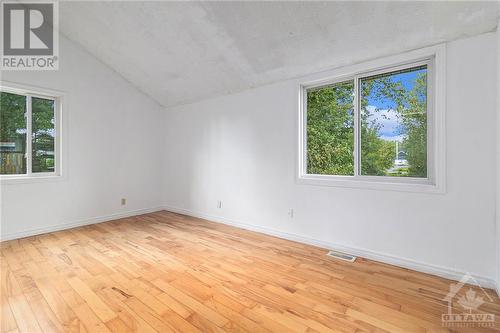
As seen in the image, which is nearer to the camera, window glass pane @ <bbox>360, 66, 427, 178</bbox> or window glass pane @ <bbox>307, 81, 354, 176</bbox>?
window glass pane @ <bbox>360, 66, 427, 178</bbox>

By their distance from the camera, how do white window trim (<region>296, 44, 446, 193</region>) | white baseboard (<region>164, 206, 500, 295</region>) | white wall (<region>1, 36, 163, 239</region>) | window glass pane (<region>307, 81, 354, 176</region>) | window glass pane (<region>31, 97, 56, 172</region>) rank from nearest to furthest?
white baseboard (<region>164, 206, 500, 295</region>) < white window trim (<region>296, 44, 446, 193</region>) < window glass pane (<region>307, 81, 354, 176</region>) < white wall (<region>1, 36, 163, 239</region>) < window glass pane (<region>31, 97, 56, 172</region>)

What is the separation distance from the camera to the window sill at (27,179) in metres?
3.36

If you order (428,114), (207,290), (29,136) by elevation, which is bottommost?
(207,290)

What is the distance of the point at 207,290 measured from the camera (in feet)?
7.00

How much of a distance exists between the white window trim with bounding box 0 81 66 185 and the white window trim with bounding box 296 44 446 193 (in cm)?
368

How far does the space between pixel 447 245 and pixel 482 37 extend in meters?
1.88

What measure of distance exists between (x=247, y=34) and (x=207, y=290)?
8.81 feet

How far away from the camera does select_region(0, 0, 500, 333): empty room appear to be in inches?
78.2

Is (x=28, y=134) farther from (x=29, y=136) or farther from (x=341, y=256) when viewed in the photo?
(x=341, y=256)

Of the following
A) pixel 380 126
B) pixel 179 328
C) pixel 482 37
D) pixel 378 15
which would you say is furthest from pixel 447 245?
pixel 179 328

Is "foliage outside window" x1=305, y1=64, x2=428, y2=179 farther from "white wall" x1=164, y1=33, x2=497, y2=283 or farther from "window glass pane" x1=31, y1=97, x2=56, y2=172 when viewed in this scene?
"window glass pane" x1=31, y1=97, x2=56, y2=172

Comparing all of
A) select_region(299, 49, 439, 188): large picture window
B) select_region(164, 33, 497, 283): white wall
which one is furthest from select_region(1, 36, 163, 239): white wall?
select_region(299, 49, 439, 188): large picture window

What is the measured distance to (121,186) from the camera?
4.58 metres

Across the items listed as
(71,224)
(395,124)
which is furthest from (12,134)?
(395,124)
